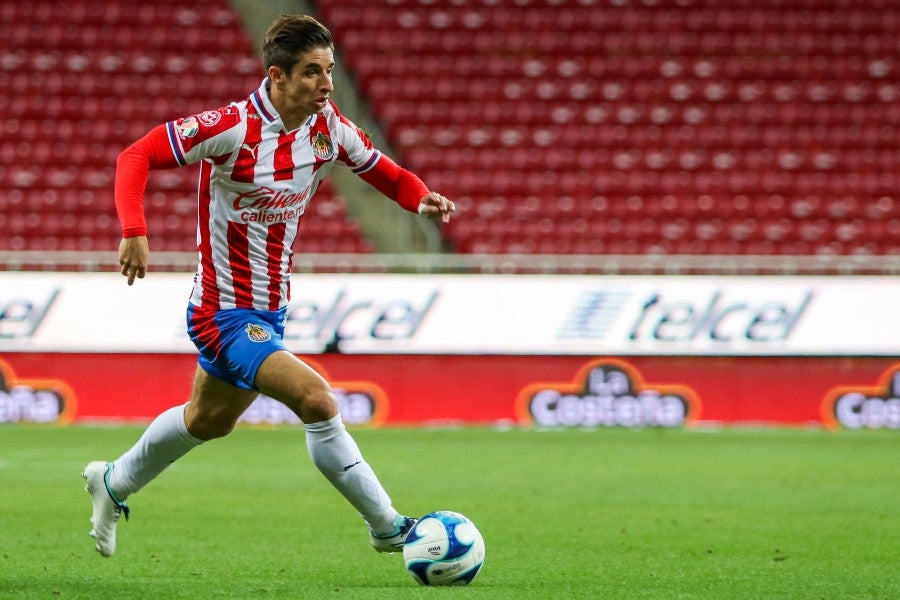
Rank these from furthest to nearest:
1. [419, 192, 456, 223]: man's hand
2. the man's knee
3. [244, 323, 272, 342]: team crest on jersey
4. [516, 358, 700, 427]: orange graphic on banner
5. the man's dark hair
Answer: [516, 358, 700, 427]: orange graphic on banner, [419, 192, 456, 223]: man's hand, [244, 323, 272, 342]: team crest on jersey, the man's dark hair, the man's knee

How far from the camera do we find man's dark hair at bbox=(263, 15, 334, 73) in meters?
5.36

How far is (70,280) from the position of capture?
15.3 metres

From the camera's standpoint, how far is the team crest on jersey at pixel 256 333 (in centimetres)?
547

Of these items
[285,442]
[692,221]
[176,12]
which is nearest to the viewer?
[285,442]

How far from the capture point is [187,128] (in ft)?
17.4

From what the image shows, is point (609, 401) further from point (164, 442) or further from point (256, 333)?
point (256, 333)

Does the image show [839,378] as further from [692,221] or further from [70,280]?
[70,280]

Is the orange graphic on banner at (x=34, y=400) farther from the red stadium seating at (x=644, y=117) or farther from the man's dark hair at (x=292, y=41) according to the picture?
the man's dark hair at (x=292, y=41)

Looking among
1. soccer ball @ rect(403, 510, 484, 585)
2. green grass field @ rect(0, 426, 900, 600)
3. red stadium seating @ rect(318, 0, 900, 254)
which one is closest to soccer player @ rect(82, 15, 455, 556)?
soccer ball @ rect(403, 510, 484, 585)

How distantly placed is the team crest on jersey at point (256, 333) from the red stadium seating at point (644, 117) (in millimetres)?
12154

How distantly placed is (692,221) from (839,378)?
3681 millimetres

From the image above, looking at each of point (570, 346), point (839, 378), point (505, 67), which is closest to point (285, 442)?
point (570, 346)

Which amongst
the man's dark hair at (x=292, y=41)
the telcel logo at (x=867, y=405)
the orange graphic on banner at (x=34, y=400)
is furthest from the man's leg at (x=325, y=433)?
the telcel logo at (x=867, y=405)

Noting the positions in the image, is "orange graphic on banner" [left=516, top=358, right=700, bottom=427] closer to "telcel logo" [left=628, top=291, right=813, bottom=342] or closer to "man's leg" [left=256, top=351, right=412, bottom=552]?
"telcel logo" [left=628, top=291, right=813, bottom=342]
